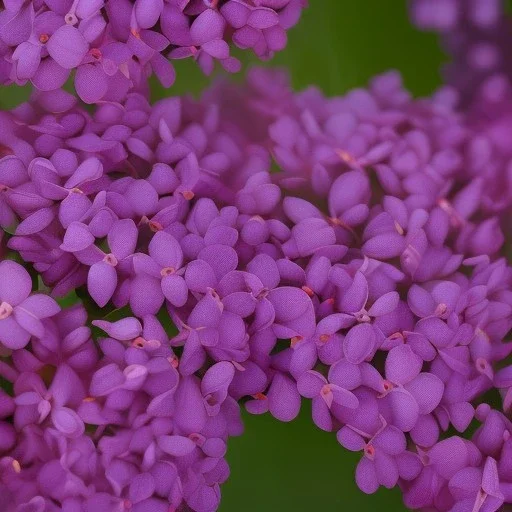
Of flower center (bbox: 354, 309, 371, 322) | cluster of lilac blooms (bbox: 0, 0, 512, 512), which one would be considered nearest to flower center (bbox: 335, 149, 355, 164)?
cluster of lilac blooms (bbox: 0, 0, 512, 512)

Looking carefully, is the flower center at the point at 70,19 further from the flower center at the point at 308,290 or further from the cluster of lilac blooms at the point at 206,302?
the flower center at the point at 308,290

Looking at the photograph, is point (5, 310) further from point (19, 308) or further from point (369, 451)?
point (369, 451)

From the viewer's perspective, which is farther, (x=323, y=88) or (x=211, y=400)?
(x=323, y=88)

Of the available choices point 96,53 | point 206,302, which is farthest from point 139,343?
point 96,53

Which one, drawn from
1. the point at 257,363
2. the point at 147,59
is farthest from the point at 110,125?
the point at 257,363

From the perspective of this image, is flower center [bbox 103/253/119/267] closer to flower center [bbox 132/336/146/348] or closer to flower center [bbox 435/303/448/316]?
flower center [bbox 132/336/146/348]

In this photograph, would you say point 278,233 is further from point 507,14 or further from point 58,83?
point 507,14

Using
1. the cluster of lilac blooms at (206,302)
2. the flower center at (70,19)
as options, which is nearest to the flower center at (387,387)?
the cluster of lilac blooms at (206,302)
